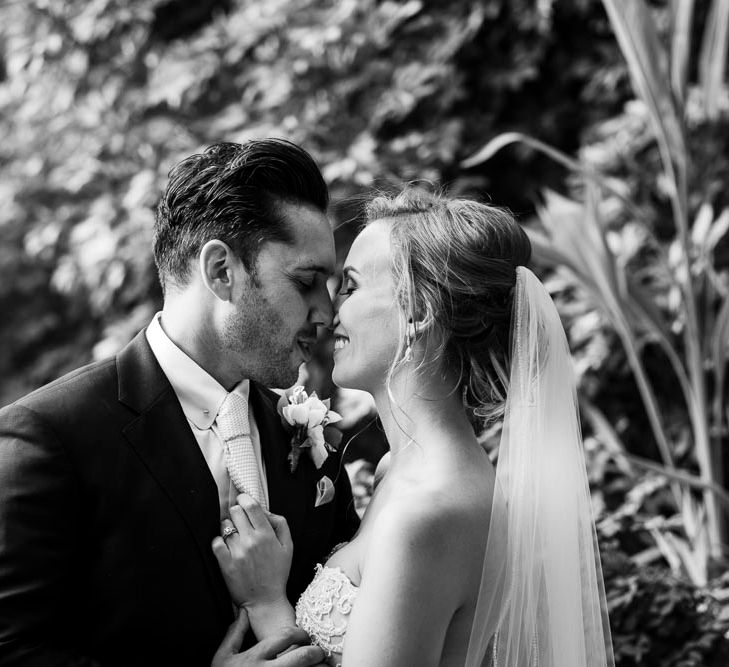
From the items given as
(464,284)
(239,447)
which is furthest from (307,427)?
(464,284)

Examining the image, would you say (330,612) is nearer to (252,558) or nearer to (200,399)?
(252,558)

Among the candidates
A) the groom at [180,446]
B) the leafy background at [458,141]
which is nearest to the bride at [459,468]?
the groom at [180,446]

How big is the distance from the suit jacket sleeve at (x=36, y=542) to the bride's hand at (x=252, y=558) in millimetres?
373

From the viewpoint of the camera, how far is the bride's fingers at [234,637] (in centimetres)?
234

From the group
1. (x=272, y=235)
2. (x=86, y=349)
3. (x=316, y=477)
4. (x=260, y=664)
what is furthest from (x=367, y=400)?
(x=86, y=349)

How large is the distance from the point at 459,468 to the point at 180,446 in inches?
28.6

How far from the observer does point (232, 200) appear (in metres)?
2.67

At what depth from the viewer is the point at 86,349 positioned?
23.5 ft

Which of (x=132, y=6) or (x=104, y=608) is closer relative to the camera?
(x=104, y=608)

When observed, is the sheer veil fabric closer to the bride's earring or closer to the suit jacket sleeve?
the bride's earring

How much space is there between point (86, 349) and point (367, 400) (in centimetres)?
350

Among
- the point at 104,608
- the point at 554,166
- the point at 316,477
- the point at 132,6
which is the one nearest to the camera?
the point at 104,608

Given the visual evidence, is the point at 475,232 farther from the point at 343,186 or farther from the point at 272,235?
the point at 343,186

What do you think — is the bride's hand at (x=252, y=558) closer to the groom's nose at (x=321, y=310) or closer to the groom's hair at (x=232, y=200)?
the groom's nose at (x=321, y=310)
